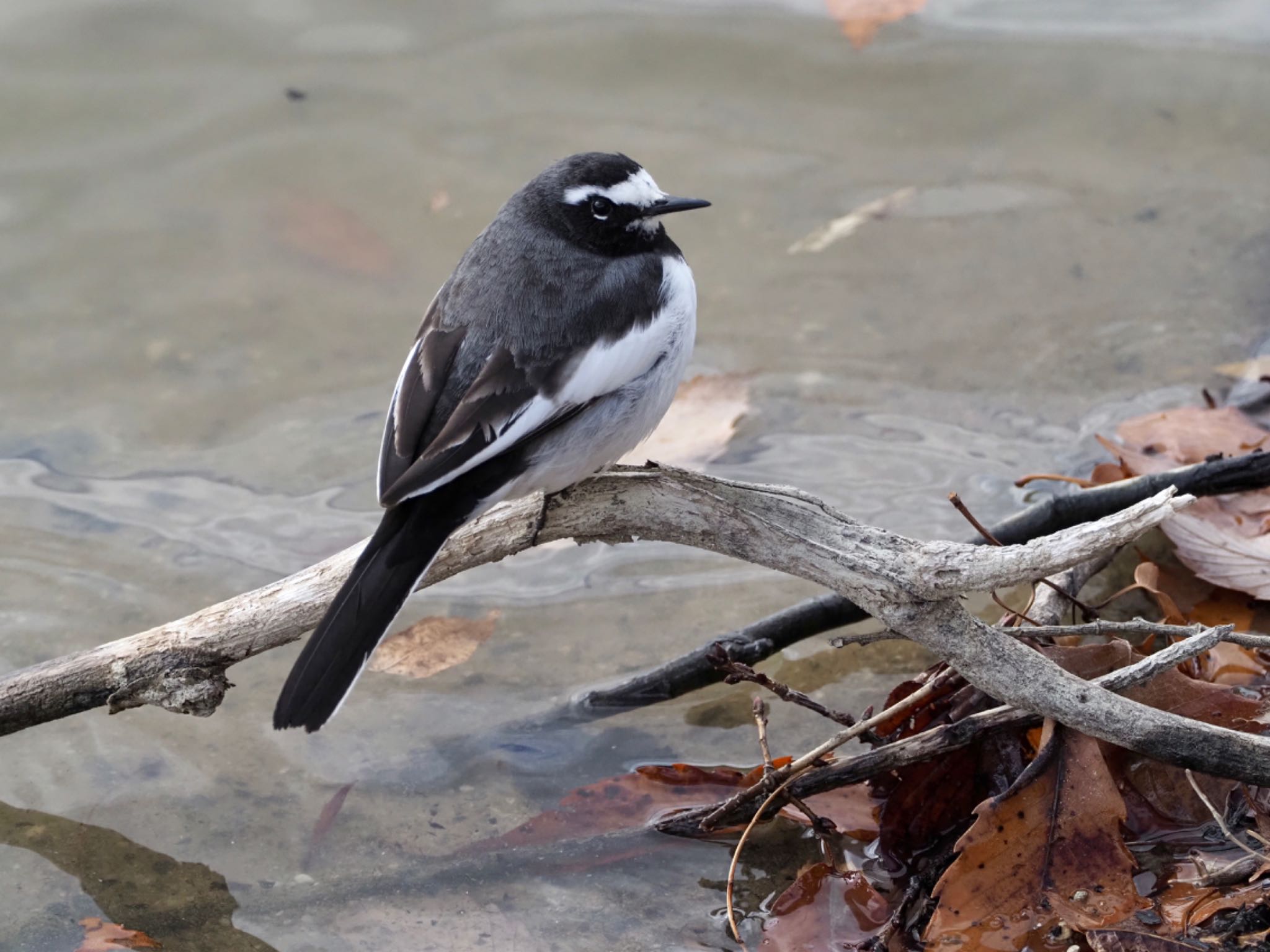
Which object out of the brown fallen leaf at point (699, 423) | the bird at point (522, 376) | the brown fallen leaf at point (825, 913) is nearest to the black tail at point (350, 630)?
the bird at point (522, 376)

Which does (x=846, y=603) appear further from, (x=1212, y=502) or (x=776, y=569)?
(x=1212, y=502)

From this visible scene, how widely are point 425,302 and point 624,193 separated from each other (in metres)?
2.55

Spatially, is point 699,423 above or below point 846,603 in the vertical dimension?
below

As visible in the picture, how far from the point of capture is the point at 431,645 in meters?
4.67

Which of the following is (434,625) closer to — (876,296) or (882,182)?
(876,296)

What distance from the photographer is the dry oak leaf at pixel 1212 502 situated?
13.5ft

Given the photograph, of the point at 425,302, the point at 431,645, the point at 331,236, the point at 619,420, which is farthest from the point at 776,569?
the point at 331,236

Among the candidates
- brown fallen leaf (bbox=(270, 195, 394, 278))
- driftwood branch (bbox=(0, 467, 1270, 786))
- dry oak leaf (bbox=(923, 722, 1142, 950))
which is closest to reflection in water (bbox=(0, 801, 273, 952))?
driftwood branch (bbox=(0, 467, 1270, 786))

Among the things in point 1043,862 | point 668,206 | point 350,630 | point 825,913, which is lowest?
point 825,913

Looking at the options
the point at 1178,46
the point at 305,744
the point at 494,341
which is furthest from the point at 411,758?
the point at 1178,46

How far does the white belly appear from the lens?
11.7 feet

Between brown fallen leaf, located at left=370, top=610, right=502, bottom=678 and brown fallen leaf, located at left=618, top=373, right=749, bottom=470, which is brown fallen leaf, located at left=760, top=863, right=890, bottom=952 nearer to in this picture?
brown fallen leaf, located at left=370, top=610, right=502, bottom=678

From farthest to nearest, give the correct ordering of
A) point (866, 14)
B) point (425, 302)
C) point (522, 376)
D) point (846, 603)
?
point (866, 14)
point (425, 302)
point (846, 603)
point (522, 376)

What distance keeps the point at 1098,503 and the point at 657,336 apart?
4.85 ft
